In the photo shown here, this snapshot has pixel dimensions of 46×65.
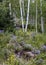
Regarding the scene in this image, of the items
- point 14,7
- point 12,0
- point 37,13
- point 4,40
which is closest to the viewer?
point 4,40

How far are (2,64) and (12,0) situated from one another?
16659mm

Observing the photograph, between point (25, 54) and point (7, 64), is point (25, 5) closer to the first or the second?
point (25, 54)

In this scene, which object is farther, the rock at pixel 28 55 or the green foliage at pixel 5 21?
the green foliage at pixel 5 21

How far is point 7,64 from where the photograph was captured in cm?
656

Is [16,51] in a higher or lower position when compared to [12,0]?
lower

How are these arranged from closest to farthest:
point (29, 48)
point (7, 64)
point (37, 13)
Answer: point (7, 64)
point (29, 48)
point (37, 13)

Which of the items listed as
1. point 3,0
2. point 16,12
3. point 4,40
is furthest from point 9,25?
point 3,0

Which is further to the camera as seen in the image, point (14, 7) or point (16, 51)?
point (14, 7)

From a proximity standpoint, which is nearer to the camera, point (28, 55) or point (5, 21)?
point (28, 55)

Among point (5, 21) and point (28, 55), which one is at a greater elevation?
point (5, 21)

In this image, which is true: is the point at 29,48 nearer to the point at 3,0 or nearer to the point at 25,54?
the point at 25,54

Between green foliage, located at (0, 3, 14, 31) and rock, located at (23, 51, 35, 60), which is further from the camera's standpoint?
green foliage, located at (0, 3, 14, 31)

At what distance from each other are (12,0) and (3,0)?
4.21 metres

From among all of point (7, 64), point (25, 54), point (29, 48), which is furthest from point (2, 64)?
point (29, 48)
